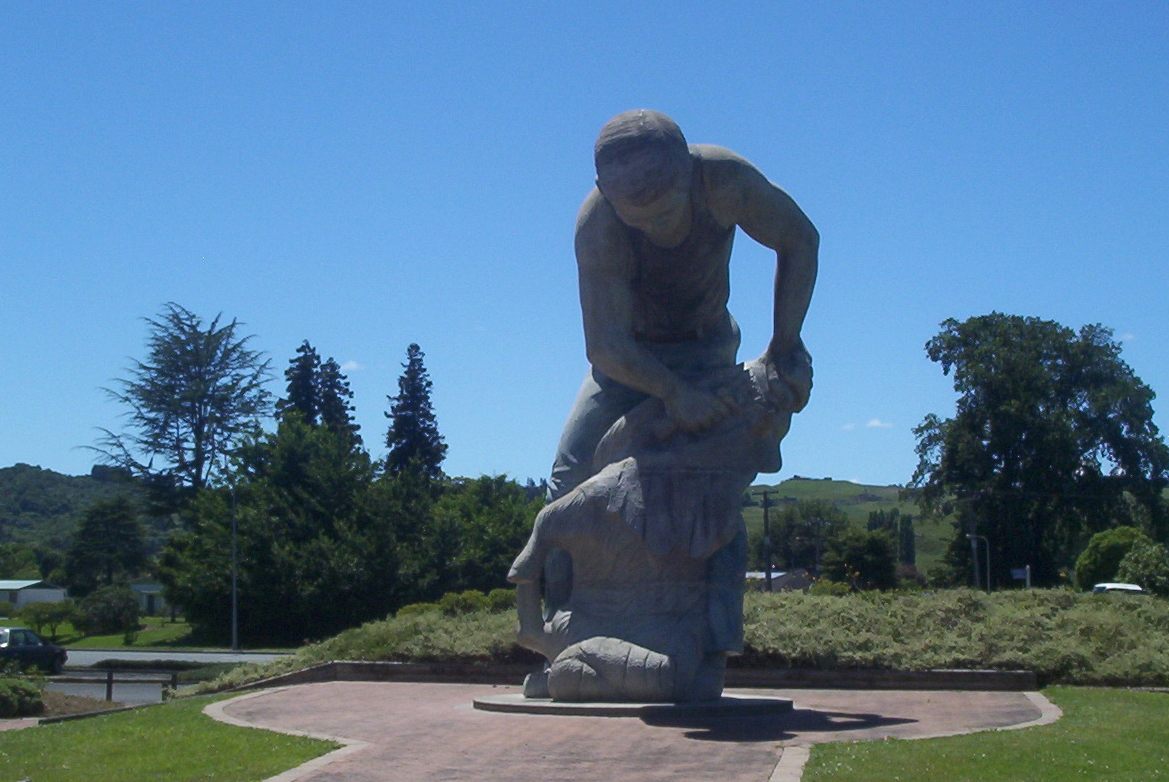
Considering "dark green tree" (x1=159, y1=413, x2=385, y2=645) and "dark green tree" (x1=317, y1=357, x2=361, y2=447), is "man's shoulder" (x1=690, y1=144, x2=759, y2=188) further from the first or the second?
"dark green tree" (x1=317, y1=357, x2=361, y2=447)

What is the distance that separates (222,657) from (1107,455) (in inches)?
1201

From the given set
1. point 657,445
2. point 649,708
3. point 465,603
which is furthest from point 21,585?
point 649,708

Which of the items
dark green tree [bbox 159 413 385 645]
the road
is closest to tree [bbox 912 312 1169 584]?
dark green tree [bbox 159 413 385 645]

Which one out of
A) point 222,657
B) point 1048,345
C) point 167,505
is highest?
point 1048,345

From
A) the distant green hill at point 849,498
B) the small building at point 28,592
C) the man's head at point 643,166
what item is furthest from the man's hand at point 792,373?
the distant green hill at point 849,498

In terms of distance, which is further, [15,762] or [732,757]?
[15,762]

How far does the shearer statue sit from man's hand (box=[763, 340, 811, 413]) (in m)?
0.02

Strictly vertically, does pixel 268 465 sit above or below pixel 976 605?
above

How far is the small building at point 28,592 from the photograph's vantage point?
67.1 meters

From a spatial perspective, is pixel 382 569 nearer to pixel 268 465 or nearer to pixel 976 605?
pixel 268 465

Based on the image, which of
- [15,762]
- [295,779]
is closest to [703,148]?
[295,779]

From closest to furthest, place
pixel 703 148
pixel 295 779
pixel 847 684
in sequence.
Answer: pixel 295 779
pixel 703 148
pixel 847 684

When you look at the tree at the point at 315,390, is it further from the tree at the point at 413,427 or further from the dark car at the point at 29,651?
the dark car at the point at 29,651

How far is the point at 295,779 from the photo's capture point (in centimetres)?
783
